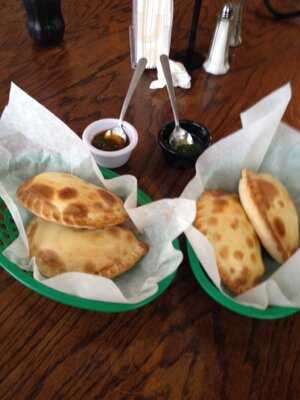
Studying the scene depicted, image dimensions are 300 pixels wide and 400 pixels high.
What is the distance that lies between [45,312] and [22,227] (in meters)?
0.14

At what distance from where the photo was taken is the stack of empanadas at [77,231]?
565 mm

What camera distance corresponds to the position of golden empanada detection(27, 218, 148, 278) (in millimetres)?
563

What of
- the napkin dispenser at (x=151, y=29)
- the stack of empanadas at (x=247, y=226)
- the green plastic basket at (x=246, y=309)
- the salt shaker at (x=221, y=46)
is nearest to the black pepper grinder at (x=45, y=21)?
the napkin dispenser at (x=151, y=29)

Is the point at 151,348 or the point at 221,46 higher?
the point at 221,46

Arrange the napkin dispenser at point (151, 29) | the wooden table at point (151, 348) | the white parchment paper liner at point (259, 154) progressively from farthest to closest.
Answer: the napkin dispenser at point (151, 29) < the white parchment paper liner at point (259, 154) < the wooden table at point (151, 348)

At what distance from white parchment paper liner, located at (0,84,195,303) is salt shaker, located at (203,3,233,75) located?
57 centimetres

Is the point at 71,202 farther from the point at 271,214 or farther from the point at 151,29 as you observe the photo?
the point at 151,29

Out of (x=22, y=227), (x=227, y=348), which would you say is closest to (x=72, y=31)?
(x=22, y=227)

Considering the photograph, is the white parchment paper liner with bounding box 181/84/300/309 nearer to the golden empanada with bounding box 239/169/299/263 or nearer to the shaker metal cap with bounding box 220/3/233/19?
the golden empanada with bounding box 239/169/299/263

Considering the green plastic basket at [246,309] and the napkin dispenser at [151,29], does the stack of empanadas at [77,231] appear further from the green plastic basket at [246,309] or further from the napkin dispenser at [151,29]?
the napkin dispenser at [151,29]

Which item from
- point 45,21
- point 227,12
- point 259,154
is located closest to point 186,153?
point 259,154

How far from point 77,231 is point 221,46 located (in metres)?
0.71

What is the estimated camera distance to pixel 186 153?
0.77m

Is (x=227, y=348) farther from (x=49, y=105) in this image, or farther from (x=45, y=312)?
(x=49, y=105)
